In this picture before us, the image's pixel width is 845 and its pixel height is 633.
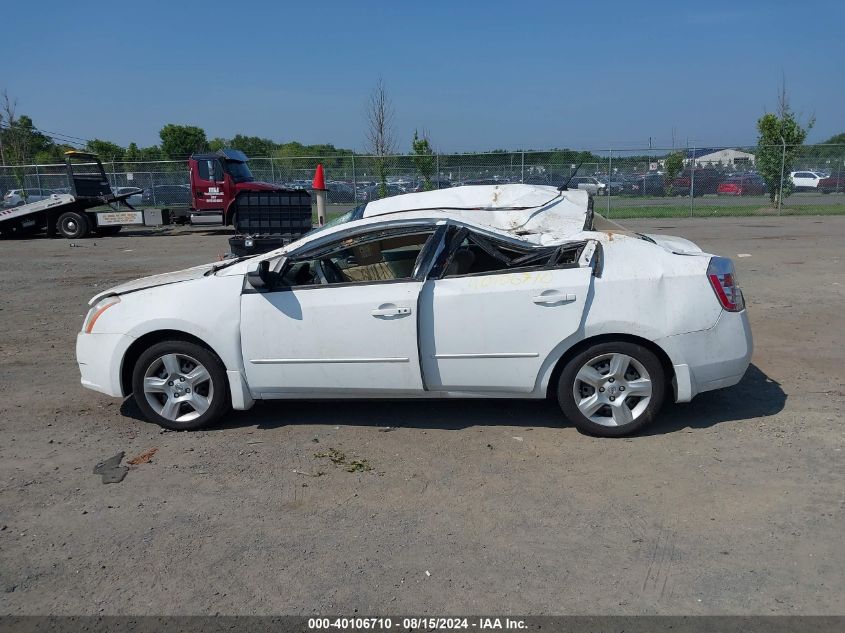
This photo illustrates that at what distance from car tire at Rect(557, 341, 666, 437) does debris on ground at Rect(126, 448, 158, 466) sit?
2820mm

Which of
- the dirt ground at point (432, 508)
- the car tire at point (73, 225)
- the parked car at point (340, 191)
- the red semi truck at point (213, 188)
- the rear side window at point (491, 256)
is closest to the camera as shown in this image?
the dirt ground at point (432, 508)

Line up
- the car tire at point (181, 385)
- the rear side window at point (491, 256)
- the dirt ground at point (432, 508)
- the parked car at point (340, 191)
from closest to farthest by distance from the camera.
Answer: the dirt ground at point (432, 508) → the rear side window at point (491, 256) → the car tire at point (181, 385) → the parked car at point (340, 191)

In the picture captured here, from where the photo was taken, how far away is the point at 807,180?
2730cm

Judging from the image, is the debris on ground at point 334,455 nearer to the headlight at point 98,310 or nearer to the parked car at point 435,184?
the headlight at point 98,310

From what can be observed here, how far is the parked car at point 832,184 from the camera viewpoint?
26.9 m

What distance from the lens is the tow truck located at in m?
22.1

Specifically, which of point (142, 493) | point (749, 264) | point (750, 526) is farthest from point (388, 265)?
point (749, 264)

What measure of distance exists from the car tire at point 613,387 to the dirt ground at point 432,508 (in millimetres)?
157

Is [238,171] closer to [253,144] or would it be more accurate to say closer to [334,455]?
[334,455]

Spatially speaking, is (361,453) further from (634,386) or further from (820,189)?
(820,189)

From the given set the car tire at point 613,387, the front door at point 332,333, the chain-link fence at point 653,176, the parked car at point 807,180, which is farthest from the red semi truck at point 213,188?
the parked car at point 807,180

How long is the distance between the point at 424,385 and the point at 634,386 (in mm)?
1429

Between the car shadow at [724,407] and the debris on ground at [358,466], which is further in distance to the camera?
the car shadow at [724,407]

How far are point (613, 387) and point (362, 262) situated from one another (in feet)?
6.82
